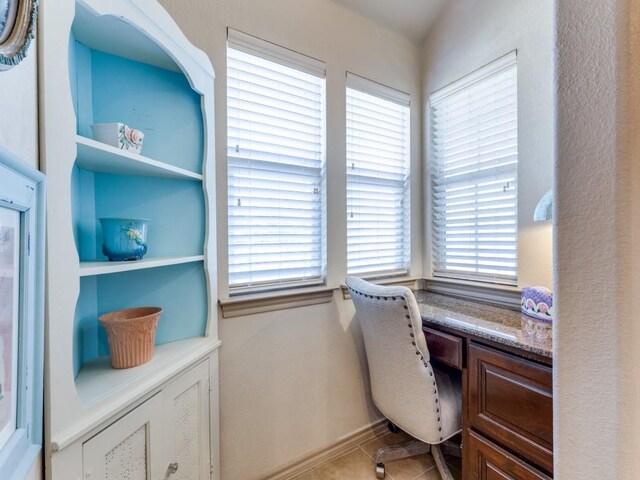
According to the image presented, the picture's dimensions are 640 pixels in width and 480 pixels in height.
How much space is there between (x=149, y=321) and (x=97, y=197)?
0.52 m

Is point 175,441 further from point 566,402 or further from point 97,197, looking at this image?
point 566,402

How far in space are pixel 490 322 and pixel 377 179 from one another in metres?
1.09

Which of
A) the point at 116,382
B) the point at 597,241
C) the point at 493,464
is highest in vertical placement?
the point at 597,241

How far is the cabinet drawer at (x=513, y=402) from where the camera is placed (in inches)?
40.7

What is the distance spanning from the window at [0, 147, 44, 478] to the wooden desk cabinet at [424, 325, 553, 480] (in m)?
1.44

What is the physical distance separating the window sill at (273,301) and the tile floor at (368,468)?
95 centimetres

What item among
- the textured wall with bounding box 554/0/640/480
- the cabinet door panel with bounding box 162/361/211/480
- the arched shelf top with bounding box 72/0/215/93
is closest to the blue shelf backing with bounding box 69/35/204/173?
the arched shelf top with bounding box 72/0/215/93

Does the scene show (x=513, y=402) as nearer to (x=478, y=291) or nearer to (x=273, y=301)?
(x=478, y=291)

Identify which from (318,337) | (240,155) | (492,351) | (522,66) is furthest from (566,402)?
(522,66)

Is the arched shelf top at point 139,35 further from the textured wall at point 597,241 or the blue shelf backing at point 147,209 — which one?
the textured wall at point 597,241

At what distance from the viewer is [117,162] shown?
0.95m

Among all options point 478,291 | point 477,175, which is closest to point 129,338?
point 478,291

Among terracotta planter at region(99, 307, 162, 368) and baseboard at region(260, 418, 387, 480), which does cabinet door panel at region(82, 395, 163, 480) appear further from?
baseboard at region(260, 418, 387, 480)

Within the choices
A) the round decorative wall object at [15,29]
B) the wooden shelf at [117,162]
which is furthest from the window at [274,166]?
the round decorative wall object at [15,29]
